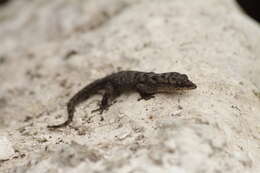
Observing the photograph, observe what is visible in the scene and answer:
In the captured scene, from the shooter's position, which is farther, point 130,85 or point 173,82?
point 130,85

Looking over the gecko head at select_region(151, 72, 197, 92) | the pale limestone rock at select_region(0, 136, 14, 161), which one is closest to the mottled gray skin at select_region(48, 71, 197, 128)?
the gecko head at select_region(151, 72, 197, 92)

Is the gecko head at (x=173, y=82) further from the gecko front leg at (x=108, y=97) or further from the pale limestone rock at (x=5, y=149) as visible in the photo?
the pale limestone rock at (x=5, y=149)

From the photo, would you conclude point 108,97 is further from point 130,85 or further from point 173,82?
point 173,82

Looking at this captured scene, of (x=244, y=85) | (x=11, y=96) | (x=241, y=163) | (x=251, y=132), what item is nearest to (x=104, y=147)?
(x=241, y=163)

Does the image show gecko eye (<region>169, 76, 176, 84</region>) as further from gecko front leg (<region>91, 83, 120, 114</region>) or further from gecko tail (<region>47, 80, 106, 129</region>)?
gecko tail (<region>47, 80, 106, 129</region>)

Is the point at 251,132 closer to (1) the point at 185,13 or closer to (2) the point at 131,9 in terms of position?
(1) the point at 185,13

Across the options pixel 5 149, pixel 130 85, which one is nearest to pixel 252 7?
pixel 130 85

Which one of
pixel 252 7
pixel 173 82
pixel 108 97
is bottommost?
pixel 108 97
